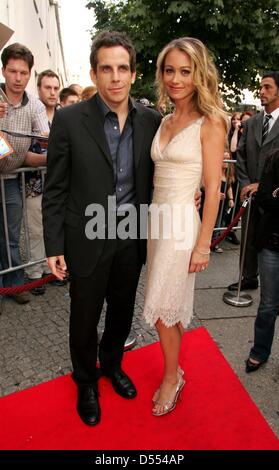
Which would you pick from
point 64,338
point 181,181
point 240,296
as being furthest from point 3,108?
point 240,296

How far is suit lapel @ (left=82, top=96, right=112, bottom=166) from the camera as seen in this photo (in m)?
1.91

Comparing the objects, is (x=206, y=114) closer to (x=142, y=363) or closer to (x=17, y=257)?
(x=142, y=363)

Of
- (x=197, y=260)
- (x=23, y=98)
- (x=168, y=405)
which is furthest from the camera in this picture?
(x=23, y=98)

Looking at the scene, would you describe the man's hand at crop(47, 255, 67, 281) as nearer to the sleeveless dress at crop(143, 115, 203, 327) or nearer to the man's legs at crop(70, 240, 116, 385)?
the man's legs at crop(70, 240, 116, 385)

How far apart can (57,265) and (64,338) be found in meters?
1.23

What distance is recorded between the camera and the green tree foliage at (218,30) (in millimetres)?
7980

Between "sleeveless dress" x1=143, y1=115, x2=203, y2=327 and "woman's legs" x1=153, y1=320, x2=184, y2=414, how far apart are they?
0.31 ft

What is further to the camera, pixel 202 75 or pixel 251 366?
pixel 251 366

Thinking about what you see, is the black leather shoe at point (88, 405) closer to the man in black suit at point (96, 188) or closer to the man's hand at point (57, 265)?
the man in black suit at point (96, 188)

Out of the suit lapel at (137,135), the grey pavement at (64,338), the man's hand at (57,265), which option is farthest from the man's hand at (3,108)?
the grey pavement at (64,338)

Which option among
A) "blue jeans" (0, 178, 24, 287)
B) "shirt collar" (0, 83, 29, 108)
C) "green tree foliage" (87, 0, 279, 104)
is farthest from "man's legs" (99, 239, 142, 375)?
"green tree foliage" (87, 0, 279, 104)

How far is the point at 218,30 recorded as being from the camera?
8391mm

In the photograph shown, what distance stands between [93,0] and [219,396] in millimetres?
14265

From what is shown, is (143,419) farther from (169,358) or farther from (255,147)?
(255,147)
